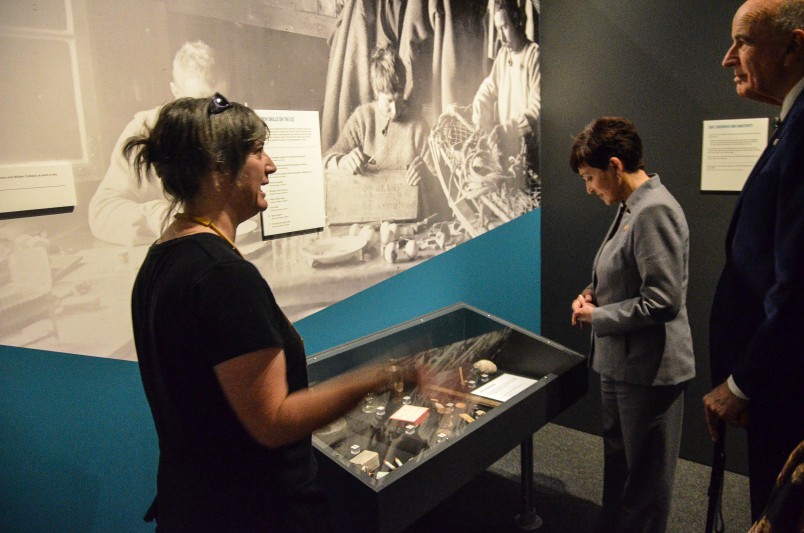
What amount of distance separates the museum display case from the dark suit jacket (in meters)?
0.72

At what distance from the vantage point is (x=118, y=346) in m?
1.62

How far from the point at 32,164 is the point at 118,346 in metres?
0.53

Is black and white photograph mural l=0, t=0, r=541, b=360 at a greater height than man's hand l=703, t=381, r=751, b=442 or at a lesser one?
greater

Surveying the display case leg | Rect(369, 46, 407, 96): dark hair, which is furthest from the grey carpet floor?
Rect(369, 46, 407, 96): dark hair

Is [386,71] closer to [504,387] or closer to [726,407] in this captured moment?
[504,387]

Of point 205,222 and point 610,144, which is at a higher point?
point 610,144

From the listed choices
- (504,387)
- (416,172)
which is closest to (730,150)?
(416,172)

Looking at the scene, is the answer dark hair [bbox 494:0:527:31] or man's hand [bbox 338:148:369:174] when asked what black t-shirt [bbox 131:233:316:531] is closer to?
man's hand [bbox 338:148:369:174]

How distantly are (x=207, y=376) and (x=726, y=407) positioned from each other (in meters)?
1.23

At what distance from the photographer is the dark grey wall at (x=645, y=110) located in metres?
2.84

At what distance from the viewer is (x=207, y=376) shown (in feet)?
3.29

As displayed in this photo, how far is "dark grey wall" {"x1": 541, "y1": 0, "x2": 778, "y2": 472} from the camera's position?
2836 mm

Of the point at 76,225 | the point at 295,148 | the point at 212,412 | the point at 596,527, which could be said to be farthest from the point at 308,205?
the point at 596,527

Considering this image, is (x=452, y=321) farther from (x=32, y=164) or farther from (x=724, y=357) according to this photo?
(x=32, y=164)
